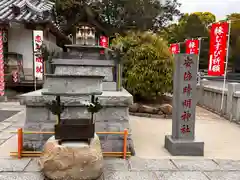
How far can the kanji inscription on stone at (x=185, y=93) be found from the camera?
555 centimetres

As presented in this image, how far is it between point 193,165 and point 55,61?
4430 millimetres

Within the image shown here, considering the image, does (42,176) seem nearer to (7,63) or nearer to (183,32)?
(7,63)

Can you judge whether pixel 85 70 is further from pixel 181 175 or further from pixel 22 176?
pixel 181 175

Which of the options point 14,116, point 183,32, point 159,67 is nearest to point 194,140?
point 159,67

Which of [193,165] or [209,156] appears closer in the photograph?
[193,165]

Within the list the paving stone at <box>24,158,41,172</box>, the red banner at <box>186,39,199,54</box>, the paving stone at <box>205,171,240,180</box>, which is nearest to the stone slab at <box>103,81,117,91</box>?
the paving stone at <box>24,158,41,172</box>

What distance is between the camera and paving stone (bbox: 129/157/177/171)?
4.57 meters

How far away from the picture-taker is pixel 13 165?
450 centimetres

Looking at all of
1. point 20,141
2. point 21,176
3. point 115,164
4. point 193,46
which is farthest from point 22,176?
point 193,46

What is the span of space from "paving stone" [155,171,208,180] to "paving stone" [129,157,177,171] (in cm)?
21

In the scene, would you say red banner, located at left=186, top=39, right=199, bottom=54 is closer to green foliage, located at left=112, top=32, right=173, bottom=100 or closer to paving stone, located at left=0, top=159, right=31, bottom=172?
green foliage, located at left=112, top=32, right=173, bottom=100

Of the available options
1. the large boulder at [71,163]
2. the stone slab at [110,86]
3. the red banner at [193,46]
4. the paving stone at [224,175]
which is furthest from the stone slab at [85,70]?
the red banner at [193,46]

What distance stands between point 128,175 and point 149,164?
70cm

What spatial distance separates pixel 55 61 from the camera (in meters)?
6.61
